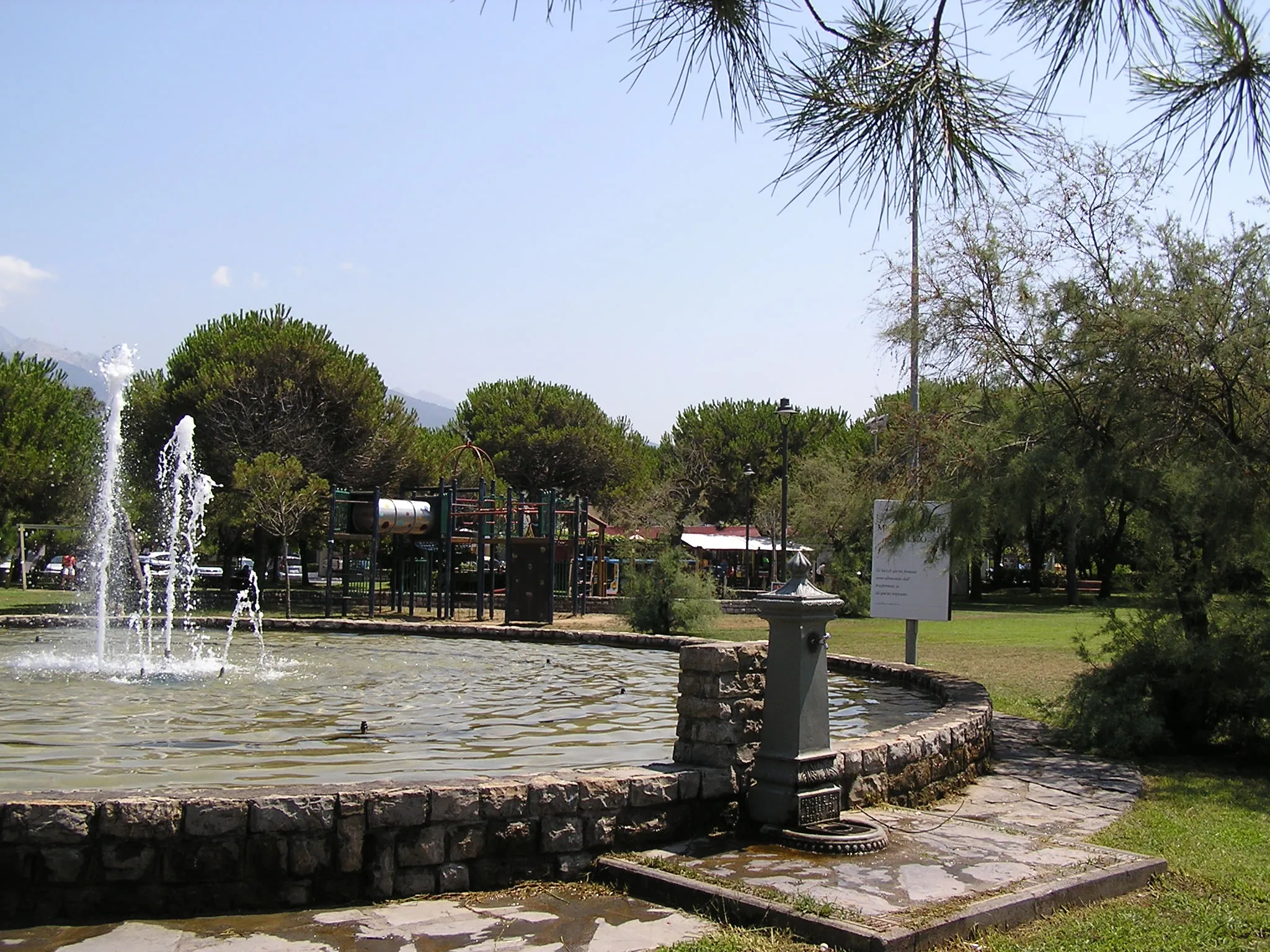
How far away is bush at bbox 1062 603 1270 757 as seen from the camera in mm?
9477

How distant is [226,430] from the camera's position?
31750 millimetres

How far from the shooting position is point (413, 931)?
4785 mm

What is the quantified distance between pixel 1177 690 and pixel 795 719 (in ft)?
17.2

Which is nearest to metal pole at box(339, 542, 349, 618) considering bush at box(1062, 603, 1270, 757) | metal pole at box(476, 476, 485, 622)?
metal pole at box(476, 476, 485, 622)

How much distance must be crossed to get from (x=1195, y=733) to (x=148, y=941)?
8.80 metres

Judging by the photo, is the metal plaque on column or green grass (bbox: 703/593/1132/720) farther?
the metal plaque on column

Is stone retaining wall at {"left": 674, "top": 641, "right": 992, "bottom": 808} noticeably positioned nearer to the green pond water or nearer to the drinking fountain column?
the drinking fountain column

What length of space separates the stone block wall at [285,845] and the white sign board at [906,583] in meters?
7.91

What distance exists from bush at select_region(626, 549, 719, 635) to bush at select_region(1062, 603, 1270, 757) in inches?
426

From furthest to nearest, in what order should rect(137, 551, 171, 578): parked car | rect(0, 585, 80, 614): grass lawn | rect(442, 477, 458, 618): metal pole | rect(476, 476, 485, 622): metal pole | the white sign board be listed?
rect(137, 551, 171, 578): parked car, rect(0, 585, 80, 614): grass lawn, rect(442, 477, 458, 618): metal pole, rect(476, 476, 485, 622): metal pole, the white sign board

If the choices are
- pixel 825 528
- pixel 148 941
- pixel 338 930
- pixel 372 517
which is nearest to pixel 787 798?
pixel 338 930

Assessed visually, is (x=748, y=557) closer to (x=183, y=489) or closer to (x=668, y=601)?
(x=183, y=489)

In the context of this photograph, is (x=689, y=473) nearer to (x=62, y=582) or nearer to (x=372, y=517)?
(x=62, y=582)

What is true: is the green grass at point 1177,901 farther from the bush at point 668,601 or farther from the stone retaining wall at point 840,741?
the bush at point 668,601
